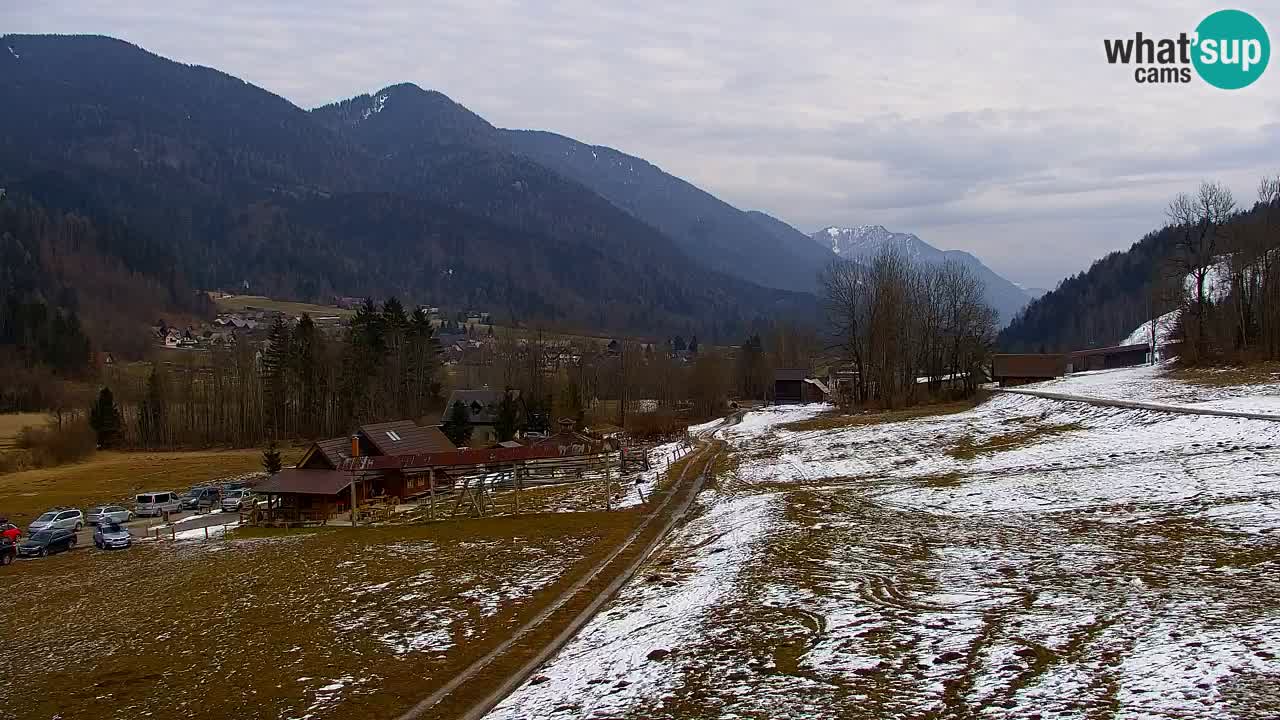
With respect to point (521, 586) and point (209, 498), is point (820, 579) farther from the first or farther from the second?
point (209, 498)

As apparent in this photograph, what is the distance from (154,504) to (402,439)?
835 inches

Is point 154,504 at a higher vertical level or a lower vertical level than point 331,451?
lower

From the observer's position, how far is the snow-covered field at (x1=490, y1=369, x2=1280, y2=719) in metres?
12.9

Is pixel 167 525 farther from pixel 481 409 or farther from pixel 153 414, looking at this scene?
pixel 153 414

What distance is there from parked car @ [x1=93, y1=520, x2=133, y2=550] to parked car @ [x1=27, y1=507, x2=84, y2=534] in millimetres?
7463

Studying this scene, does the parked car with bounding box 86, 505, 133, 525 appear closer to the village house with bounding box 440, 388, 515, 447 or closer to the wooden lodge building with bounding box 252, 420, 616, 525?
the wooden lodge building with bounding box 252, 420, 616, 525

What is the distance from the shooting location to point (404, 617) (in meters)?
22.1

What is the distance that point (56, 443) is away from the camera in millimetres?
94188

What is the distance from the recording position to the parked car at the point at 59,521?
170 feet

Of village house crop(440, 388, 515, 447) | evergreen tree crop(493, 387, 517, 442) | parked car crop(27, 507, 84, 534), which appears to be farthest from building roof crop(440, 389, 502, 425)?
parked car crop(27, 507, 84, 534)

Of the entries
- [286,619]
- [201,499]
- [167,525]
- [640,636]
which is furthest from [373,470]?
[640,636]

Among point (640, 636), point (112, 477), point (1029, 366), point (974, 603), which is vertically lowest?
point (112, 477)

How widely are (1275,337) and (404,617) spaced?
68303mm

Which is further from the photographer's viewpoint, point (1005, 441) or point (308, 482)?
point (308, 482)
